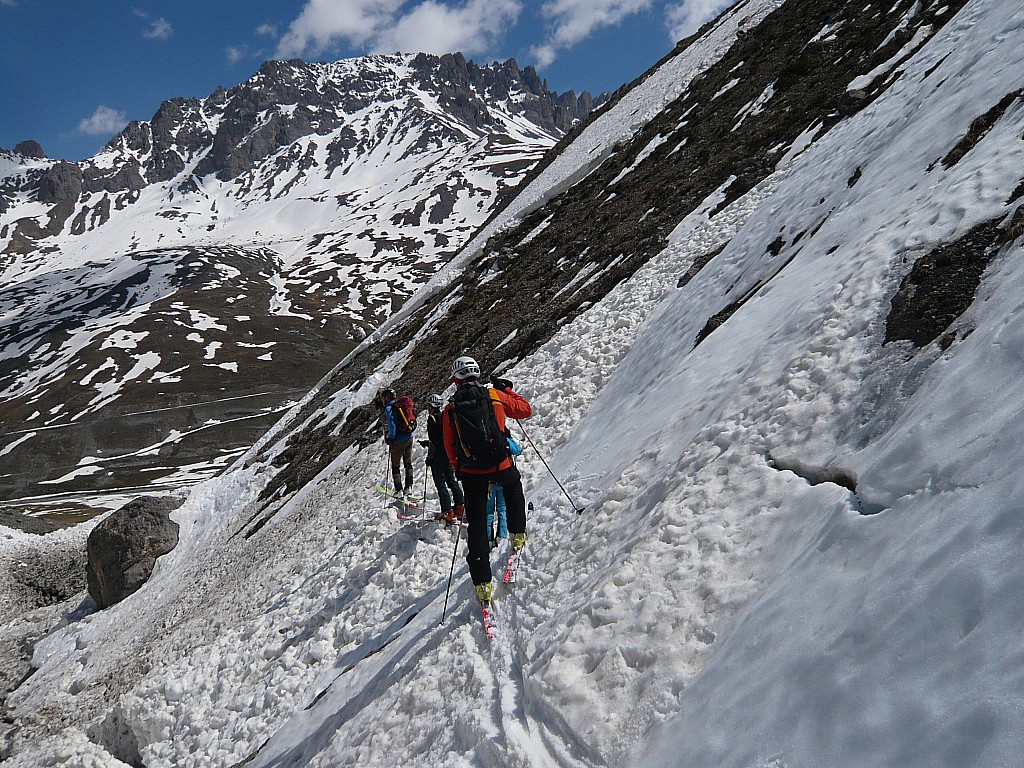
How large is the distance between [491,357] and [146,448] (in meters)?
107

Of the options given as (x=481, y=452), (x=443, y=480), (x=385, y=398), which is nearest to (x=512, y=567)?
(x=481, y=452)

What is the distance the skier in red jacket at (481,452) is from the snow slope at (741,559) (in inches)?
24.1

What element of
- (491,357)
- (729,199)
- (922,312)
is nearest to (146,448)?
(491,357)

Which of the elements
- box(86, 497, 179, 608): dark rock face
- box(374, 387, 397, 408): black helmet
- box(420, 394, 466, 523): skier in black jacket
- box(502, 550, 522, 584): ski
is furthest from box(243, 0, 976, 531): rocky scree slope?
box(86, 497, 179, 608): dark rock face

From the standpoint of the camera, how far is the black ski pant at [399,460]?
14680 millimetres

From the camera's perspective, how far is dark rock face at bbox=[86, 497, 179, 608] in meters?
25.6

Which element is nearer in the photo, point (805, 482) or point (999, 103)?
point (805, 482)

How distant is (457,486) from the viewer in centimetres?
1181

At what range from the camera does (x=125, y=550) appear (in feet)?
85.7

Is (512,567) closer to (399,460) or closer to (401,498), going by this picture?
(401,498)

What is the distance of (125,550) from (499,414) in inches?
1045

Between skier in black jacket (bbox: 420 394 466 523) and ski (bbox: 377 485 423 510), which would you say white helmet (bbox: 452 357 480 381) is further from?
ski (bbox: 377 485 423 510)

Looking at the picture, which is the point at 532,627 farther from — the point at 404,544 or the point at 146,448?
the point at 146,448

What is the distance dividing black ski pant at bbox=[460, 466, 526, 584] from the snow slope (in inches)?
21.4
